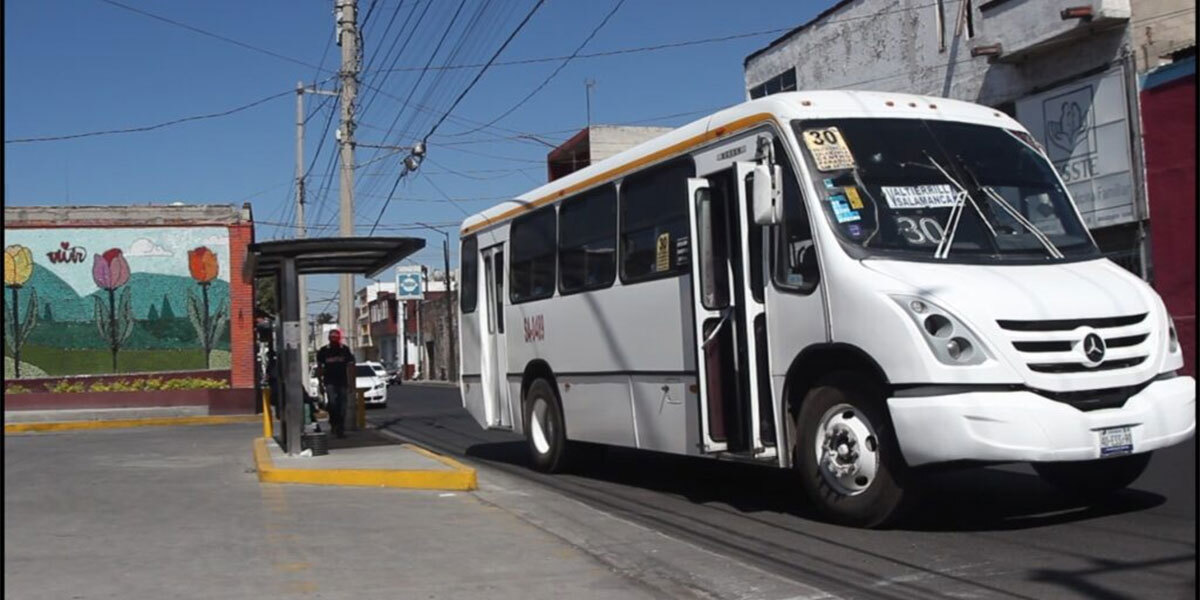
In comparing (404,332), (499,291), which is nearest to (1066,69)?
(499,291)

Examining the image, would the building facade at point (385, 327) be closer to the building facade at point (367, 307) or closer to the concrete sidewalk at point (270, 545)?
the building facade at point (367, 307)

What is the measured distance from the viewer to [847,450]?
8070 mm

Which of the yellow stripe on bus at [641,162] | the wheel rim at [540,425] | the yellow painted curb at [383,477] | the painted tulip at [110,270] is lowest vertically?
the yellow painted curb at [383,477]

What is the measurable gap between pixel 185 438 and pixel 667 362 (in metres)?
12.6

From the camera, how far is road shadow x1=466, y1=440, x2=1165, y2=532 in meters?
8.46

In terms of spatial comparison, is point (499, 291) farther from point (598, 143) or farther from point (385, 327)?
point (385, 327)

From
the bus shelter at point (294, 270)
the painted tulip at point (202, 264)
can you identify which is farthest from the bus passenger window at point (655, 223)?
the painted tulip at point (202, 264)

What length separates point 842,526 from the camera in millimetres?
8414

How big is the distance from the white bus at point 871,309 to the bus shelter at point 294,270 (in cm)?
423

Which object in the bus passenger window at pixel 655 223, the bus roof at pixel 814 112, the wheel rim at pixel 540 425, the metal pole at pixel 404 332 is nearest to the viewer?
the bus roof at pixel 814 112

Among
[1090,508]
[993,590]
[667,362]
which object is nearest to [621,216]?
[667,362]

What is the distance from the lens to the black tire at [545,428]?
12688mm

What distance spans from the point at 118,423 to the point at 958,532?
71.1 ft

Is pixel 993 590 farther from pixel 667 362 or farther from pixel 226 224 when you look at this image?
pixel 226 224
